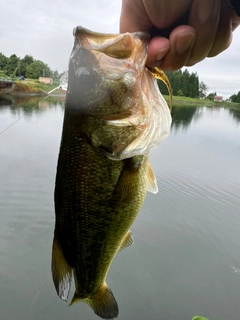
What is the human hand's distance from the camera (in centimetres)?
109

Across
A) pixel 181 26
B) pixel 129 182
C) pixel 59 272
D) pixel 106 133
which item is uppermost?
pixel 181 26

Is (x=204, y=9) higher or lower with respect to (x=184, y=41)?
higher

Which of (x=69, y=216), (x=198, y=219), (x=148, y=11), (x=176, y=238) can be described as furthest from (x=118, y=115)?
(x=198, y=219)

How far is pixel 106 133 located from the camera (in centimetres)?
134

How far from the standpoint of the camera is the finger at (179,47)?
1111mm

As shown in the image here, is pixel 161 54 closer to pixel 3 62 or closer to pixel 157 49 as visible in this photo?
pixel 157 49

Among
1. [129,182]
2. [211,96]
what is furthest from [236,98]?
[129,182]

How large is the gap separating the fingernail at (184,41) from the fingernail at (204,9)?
0.22ft

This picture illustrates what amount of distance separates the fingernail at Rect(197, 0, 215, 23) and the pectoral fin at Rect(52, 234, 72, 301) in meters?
1.27

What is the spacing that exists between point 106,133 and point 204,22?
60 centimetres

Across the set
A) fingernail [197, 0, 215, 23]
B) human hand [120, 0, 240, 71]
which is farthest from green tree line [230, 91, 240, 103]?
fingernail [197, 0, 215, 23]

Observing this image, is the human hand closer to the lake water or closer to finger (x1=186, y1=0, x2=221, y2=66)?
finger (x1=186, y1=0, x2=221, y2=66)

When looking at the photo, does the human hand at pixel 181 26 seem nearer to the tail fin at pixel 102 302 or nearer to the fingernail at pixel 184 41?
the fingernail at pixel 184 41

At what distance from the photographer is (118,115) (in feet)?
4.45
